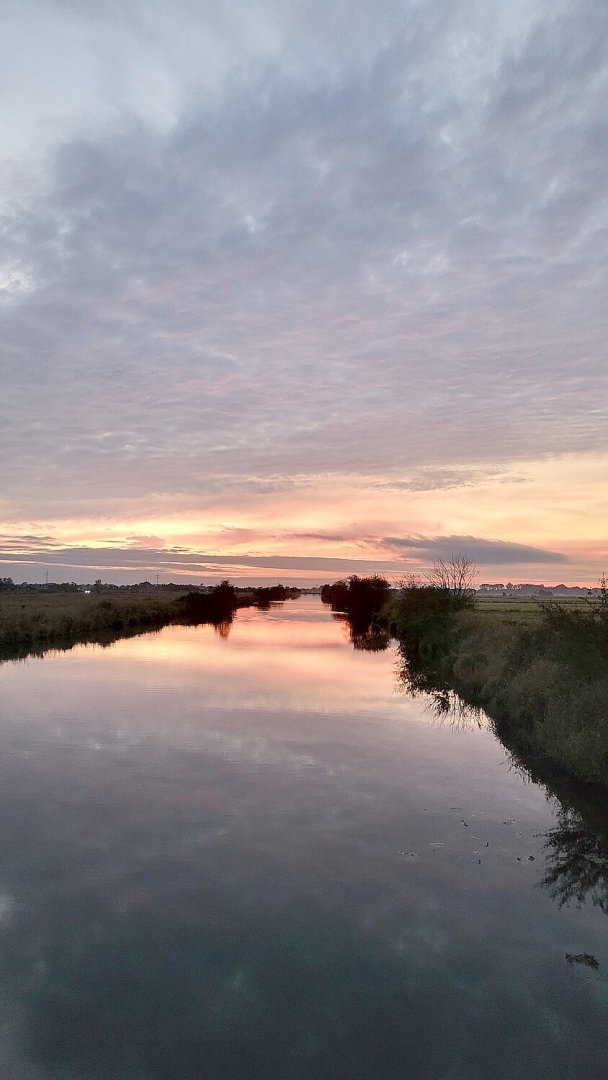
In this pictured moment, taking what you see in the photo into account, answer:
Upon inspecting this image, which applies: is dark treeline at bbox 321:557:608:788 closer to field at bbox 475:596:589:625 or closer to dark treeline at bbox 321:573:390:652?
field at bbox 475:596:589:625

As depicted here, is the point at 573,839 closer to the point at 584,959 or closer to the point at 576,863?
the point at 576,863

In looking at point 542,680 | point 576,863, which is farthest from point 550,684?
point 576,863

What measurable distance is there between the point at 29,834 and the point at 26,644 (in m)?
30.9

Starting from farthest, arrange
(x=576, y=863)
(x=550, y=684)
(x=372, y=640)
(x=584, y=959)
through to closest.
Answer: (x=372, y=640)
(x=550, y=684)
(x=576, y=863)
(x=584, y=959)

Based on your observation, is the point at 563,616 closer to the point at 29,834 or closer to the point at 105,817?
the point at 105,817

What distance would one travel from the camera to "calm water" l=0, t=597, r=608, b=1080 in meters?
5.81

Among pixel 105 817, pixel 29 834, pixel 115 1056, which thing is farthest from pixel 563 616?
pixel 115 1056

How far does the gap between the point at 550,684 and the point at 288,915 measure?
420 inches

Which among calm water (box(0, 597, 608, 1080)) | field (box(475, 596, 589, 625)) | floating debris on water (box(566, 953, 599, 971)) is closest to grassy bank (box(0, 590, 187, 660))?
calm water (box(0, 597, 608, 1080))

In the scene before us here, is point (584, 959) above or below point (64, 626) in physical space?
below

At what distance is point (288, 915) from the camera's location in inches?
315

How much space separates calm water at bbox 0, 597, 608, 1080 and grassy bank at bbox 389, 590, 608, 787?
1.18 metres

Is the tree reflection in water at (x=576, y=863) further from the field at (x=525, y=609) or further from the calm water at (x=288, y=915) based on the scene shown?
the field at (x=525, y=609)

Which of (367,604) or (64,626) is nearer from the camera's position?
(64,626)
